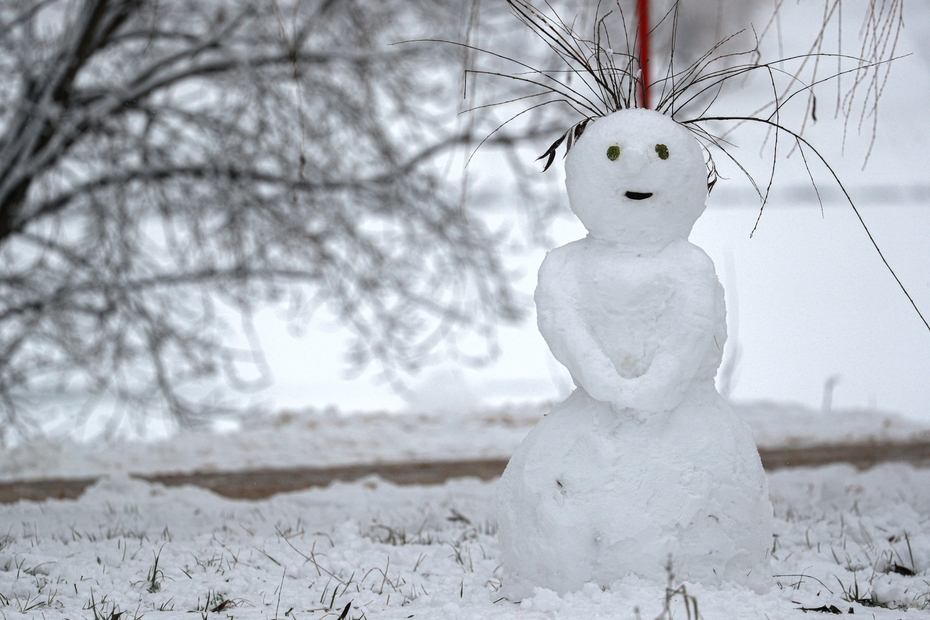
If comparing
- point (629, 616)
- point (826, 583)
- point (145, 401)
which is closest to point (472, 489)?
point (826, 583)

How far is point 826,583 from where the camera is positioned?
282 cm

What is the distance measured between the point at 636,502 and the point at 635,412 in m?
0.26

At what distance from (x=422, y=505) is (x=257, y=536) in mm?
1151

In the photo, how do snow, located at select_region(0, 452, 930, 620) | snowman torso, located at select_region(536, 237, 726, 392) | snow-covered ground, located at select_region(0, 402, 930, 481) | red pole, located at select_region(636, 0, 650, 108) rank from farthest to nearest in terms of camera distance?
snow-covered ground, located at select_region(0, 402, 930, 481), red pole, located at select_region(636, 0, 650, 108), snowman torso, located at select_region(536, 237, 726, 392), snow, located at select_region(0, 452, 930, 620)

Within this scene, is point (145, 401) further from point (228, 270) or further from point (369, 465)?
point (369, 465)

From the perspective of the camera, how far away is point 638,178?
2561mm

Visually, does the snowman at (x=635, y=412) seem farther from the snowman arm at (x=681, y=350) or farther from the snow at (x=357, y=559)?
the snow at (x=357, y=559)

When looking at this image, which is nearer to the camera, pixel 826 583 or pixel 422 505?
pixel 826 583

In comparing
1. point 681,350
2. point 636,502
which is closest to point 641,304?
point 681,350

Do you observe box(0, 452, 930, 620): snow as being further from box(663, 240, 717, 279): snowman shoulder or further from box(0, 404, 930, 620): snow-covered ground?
box(663, 240, 717, 279): snowman shoulder

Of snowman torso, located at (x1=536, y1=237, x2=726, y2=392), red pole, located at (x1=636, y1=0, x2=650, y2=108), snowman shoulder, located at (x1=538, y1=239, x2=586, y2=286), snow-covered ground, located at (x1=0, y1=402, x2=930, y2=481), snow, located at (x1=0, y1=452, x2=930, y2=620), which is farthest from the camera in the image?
snow-covered ground, located at (x1=0, y1=402, x2=930, y2=481)

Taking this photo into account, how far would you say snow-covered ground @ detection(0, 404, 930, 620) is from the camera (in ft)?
7.88

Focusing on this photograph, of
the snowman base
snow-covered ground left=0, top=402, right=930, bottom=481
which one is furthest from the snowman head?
snow-covered ground left=0, top=402, right=930, bottom=481

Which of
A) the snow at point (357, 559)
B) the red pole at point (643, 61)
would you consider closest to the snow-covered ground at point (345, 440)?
the snow at point (357, 559)
